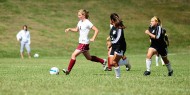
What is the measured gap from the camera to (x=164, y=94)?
Answer: 9719 mm

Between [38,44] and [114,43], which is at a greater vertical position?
[114,43]

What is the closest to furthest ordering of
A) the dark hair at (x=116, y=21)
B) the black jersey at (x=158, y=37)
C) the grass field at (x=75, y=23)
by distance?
the dark hair at (x=116, y=21), the black jersey at (x=158, y=37), the grass field at (x=75, y=23)

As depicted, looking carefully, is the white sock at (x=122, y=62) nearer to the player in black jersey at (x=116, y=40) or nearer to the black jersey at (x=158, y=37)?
the black jersey at (x=158, y=37)

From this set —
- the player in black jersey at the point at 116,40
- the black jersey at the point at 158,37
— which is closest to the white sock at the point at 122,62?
the black jersey at the point at 158,37

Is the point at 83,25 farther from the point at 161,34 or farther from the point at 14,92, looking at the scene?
the point at 14,92

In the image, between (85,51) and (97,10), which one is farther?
(97,10)

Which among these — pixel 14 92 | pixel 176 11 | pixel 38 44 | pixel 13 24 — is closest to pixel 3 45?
pixel 38 44

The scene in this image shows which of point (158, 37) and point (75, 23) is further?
point (75, 23)

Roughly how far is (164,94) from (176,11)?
54859 millimetres

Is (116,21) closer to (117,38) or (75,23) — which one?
(117,38)

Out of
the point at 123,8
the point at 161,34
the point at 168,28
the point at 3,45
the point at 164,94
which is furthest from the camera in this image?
the point at 123,8

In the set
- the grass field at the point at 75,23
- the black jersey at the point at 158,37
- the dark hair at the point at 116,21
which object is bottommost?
the grass field at the point at 75,23

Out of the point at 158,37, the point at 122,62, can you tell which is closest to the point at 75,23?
the point at 122,62

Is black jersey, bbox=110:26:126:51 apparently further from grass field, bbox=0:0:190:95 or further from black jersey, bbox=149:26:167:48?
grass field, bbox=0:0:190:95
